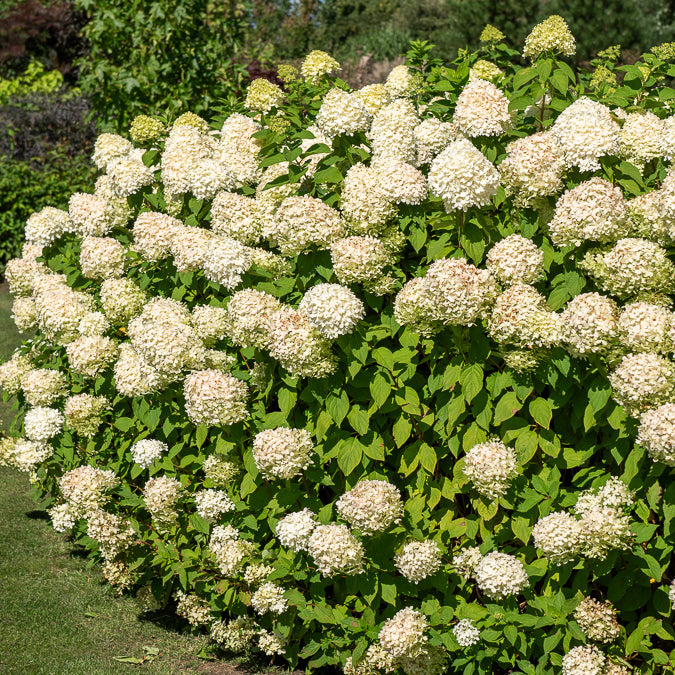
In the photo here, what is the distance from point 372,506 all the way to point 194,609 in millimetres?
1763

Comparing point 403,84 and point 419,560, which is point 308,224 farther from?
point 419,560

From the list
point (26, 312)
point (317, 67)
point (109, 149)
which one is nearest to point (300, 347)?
point (317, 67)

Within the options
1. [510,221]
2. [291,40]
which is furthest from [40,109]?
[510,221]

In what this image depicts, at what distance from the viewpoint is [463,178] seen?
→ 3.31 metres

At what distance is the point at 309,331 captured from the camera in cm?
360

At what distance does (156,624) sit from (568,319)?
10.3ft

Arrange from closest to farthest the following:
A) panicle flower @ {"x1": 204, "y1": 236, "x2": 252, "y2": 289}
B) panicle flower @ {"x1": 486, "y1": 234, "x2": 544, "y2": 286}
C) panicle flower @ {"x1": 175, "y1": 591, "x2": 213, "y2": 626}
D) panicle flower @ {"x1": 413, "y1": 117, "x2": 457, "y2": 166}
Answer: panicle flower @ {"x1": 486, "y1": 234, "x2": 544, "y2": 286} → panicle flower @ {"x1": 413, "y1": 117, "x2": 457, "y2": 166} → panicle flower @ {"x1": 204, "y1": 236, "x2": 252, "y2": 289} → panicle flower @ {"x1": 175, "y1": 591, "x2": 213, "y2": 626}

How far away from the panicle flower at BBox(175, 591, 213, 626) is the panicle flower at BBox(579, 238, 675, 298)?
9.34 feet

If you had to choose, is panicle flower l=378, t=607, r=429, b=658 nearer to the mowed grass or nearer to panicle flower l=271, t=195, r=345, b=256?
the mowed grass

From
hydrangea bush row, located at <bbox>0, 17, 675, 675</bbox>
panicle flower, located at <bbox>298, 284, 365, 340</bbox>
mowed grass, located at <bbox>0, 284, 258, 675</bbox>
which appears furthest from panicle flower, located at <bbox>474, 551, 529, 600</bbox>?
mowed grass, located at <bbox>0, 284, 258, 675</bbox>

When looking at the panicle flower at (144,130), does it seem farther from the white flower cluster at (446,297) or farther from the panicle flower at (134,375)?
the white flower cluster at (446,297)

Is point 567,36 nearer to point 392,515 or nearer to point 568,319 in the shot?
point 568,319

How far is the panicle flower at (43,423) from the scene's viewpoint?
214 inches

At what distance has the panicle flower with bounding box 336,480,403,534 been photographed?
11.5ft
